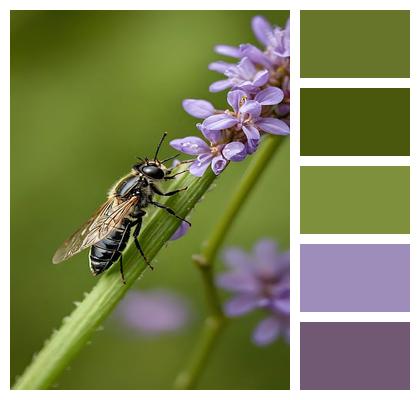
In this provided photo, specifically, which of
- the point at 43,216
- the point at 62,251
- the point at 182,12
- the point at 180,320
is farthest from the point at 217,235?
the point at 182,12

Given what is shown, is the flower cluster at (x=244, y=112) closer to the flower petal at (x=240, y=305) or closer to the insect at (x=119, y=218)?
the insect at (x=119, y=218)

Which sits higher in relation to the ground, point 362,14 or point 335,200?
point 362,14

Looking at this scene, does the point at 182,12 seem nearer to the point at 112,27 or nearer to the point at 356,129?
the point at 112,27

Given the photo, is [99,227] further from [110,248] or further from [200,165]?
[200,165]

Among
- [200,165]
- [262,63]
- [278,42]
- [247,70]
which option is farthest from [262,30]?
[200,165]

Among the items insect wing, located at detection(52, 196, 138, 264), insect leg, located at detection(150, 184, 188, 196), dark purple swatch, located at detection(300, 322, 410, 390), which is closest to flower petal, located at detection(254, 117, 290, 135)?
insect leg, located at detection(150, 184, 188, 196)

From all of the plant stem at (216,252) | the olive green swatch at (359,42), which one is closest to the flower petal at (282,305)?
the plant stem at (216,252)

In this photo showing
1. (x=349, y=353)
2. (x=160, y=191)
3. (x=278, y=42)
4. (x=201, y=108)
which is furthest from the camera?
(x=349, y=353)
